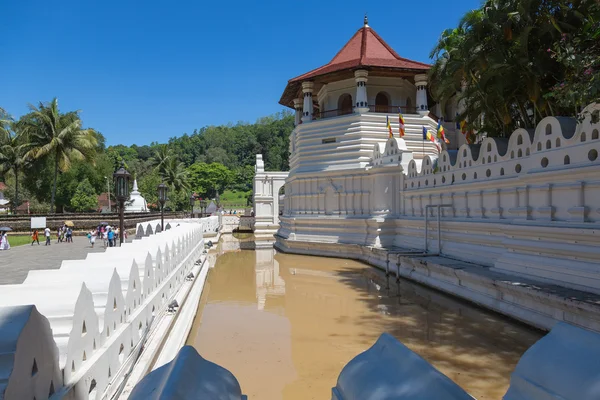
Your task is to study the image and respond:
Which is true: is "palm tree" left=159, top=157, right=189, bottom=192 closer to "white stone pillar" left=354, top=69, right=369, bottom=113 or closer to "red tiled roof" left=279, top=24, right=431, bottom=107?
"red tiled roof" left=279, top=24, right=431, bottom=107

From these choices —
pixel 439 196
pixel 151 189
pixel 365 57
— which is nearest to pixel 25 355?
pixel 439 196

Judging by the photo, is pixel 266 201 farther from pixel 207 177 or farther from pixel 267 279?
pixel 207 177

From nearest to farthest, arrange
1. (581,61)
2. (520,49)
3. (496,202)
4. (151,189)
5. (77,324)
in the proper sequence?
(77,324) → (581,61) → (520,49) → (496,202) → (151,189)

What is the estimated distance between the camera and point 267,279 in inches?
614

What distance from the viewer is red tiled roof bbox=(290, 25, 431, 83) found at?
22.5 metres

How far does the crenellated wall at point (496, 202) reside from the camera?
8.15 m

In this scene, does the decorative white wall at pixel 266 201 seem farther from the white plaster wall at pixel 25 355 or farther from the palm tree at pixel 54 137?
the white plaster wall at pixel 25 355

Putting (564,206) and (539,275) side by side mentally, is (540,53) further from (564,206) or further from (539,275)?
(539,275)

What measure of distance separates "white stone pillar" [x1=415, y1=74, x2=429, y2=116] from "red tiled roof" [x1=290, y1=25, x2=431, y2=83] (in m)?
0.66

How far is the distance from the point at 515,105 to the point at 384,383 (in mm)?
14451

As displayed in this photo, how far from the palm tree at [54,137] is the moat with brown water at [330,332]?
28.9 metres

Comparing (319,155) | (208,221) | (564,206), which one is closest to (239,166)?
(208,221)

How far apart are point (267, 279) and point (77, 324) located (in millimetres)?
12321

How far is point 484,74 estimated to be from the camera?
1117 cm
